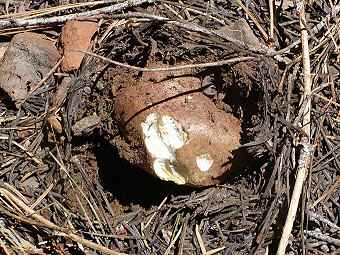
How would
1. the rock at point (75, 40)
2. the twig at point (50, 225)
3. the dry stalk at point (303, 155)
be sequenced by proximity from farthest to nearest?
the rock at point (75, 40)
the twig at point (50, 225)
the dry stalk at point (303, 155)

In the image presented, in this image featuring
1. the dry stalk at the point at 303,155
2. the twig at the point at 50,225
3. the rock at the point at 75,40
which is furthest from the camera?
the rock at the point at 75,40

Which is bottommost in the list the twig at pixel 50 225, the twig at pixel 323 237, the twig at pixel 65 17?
the twig at pixel 323 237

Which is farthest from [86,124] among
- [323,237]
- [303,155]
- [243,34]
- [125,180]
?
[323,237]

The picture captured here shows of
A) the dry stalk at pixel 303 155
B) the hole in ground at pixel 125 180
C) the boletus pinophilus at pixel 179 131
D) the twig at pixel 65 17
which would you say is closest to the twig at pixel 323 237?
the dry stalk at pixel 303 155

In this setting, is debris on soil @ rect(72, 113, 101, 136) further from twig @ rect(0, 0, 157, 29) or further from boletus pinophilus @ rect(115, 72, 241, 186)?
twig @ rect(0, 0, 157, 29)

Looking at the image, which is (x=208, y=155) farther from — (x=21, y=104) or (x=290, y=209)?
(x=21, y=104)

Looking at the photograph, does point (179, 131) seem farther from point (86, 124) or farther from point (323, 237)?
point (323, 237)

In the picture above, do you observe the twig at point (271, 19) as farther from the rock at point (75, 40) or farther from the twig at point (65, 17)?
the rock at point (75, 40)
